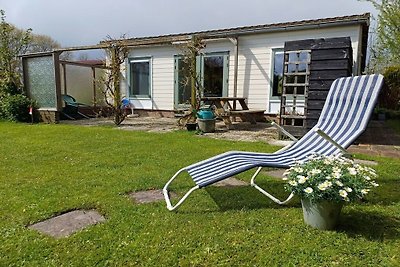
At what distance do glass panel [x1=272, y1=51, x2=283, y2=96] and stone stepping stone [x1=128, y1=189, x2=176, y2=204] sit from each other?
674 centimetres

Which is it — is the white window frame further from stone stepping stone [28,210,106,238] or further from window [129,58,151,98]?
stone stepping stone [28,210,106,238]

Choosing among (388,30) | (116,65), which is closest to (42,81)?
(116,65)

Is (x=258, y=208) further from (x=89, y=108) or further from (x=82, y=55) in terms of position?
(x=82, y=55)

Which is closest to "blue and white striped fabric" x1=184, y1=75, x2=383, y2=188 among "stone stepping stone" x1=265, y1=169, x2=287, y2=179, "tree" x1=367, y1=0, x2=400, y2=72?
"stone stepping stone" x1=265, y1=169, x2=287, y2=179

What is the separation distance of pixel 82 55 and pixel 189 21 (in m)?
6.00

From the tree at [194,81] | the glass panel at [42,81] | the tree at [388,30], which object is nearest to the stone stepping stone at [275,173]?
the tree at [194,81]

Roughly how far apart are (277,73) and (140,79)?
543 cm

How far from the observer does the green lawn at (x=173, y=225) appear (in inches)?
A: 74.4

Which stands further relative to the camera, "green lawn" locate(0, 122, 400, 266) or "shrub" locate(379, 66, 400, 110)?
"shrub" locate(379, 66, 400, 110)

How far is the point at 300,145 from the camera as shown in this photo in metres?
3.27

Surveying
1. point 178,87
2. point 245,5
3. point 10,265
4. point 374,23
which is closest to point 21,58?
point 178,87

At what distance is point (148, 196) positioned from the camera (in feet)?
9.81

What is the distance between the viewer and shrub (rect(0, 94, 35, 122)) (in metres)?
9.57

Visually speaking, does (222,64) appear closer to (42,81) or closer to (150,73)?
(150,73)
